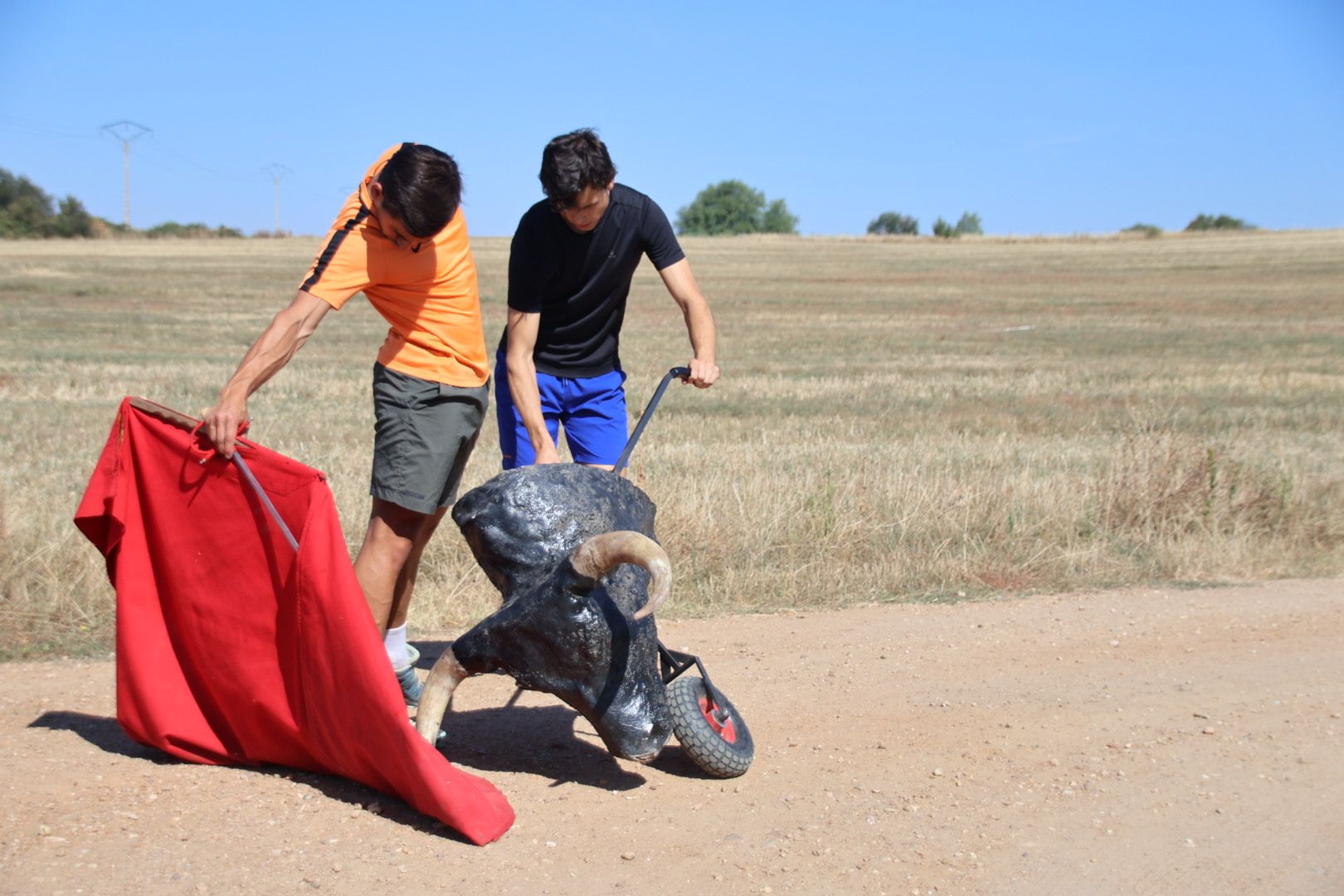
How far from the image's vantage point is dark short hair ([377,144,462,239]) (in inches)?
158

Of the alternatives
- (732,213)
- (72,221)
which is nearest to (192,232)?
(72,221)

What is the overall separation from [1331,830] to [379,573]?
10.7ft

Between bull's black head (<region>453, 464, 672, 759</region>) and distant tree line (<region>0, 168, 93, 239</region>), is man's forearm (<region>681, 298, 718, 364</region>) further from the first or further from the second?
distant tree line (<region>0, 168, 93, 239</region>)

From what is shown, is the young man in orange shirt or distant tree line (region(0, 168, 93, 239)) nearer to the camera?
the young man in orange shirt

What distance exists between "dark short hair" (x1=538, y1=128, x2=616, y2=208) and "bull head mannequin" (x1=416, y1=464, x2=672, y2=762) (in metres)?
0.99

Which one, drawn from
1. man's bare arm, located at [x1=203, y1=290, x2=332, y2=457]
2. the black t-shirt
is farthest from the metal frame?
man's bare arm, located at [x1=203, y1=290, x2=332, y2=457]

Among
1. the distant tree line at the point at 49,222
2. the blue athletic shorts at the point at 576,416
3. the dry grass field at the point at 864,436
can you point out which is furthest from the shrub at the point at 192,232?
the blue athletic shorts at the point at 576,416

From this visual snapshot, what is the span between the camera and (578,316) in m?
4.94

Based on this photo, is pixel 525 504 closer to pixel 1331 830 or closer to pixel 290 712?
pixel 290 712

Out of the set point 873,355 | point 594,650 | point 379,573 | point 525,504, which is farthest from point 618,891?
point 873,355

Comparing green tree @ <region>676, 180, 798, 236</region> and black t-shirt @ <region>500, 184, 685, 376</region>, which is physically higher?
green tree @ <region>676, 180, 798, 236</region>

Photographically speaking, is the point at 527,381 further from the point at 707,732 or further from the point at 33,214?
the point at 33,214

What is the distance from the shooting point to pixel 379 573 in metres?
4.53

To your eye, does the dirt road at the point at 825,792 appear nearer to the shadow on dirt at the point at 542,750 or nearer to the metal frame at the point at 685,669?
the shadow on dirt at the point at 542,750
